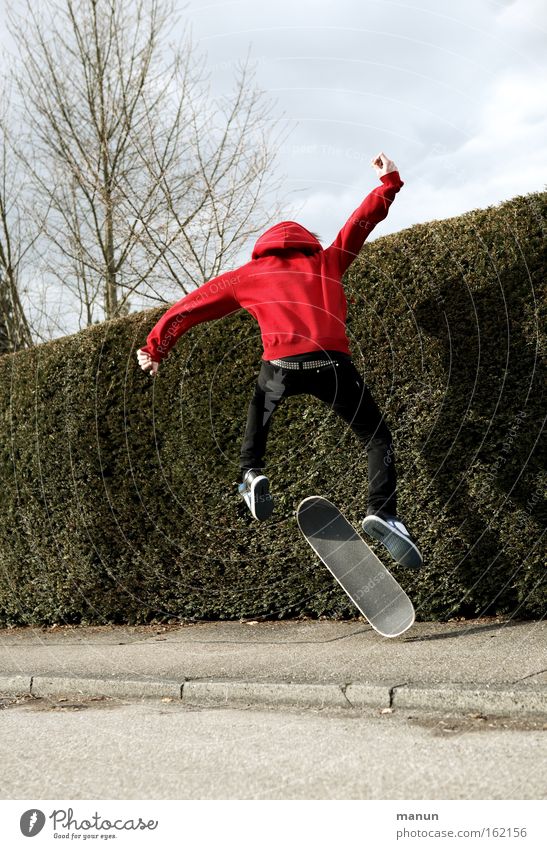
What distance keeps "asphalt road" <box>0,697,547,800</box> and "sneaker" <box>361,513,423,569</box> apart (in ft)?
3.88

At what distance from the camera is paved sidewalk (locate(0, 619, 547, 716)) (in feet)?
16.2

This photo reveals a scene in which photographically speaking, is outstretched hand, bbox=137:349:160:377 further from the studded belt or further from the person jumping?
the studded belt

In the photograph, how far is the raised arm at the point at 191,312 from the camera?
645cm

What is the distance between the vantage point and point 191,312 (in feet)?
21.4

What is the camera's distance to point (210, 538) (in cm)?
815

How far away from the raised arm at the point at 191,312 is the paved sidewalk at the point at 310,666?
2415 millimetres

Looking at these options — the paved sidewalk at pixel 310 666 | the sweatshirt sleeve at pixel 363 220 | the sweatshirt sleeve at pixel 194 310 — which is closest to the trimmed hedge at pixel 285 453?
the paved sidewalk at pixel 310 666

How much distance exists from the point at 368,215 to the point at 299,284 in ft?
2.32

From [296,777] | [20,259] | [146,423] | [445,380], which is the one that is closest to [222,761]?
[296,777]

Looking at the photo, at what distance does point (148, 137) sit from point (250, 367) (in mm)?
9279

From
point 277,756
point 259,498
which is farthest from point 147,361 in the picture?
point 277,756

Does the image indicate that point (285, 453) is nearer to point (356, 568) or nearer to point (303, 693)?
point (356, 568)

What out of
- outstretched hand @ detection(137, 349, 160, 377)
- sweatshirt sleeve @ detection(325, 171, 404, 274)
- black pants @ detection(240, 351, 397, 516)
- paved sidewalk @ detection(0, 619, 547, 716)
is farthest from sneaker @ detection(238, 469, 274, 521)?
sweatshirt sleeve @ detection(325, 171, 404, 274)

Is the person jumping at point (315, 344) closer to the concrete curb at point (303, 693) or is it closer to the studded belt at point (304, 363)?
the studded belt at point (304, 363)
